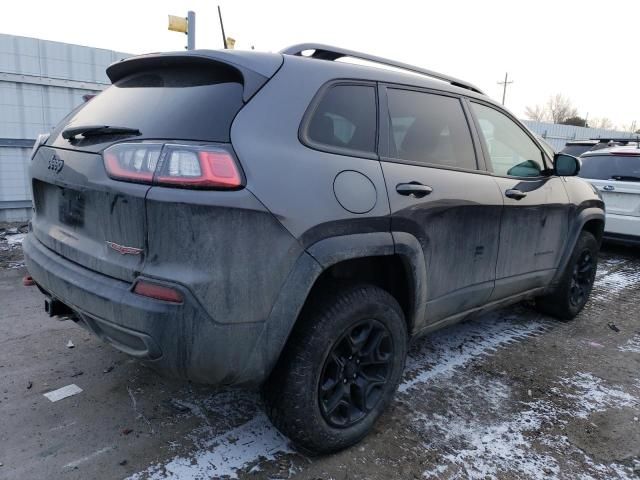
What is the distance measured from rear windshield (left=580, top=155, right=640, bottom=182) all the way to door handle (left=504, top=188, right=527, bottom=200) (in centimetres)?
381

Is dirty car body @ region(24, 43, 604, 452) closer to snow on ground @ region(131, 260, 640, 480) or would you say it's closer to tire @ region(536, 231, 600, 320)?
snow on ground @ region(131, 260, 640, 480)

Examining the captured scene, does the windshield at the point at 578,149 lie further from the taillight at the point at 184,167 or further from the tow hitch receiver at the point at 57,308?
the tow hitch receiver at the point at 57,308

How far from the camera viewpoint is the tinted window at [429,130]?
2590 millimetres

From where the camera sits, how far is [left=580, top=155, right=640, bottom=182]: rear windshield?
21.2 ft

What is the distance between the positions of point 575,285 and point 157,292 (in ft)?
12.9

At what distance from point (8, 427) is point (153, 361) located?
1.20 metres

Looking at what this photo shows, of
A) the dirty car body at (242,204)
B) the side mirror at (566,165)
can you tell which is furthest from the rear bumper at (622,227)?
the dirty car body at (242,204)

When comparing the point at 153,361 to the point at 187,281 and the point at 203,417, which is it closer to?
the point at 187,281

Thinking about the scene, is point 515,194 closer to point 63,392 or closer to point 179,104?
point 179,104

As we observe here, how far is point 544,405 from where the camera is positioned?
9.56ft

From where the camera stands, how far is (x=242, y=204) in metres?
1.81

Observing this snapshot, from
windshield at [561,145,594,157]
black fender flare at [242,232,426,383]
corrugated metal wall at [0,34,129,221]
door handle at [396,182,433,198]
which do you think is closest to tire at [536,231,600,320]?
door handle at [396,182,433,198]

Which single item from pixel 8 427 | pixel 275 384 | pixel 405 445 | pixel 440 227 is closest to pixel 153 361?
pixel 275 384

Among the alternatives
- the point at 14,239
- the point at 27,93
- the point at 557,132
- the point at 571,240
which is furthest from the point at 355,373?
the point at 557,132
